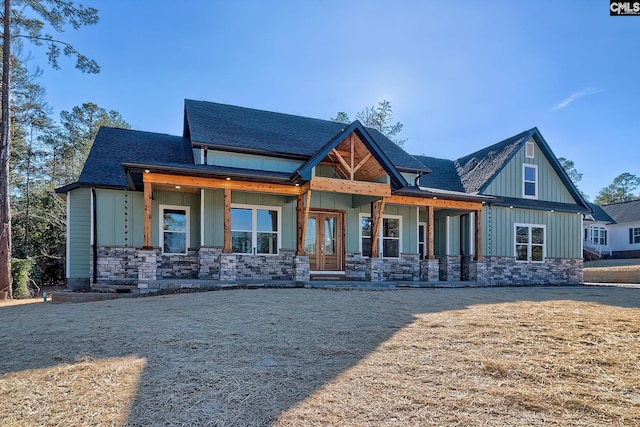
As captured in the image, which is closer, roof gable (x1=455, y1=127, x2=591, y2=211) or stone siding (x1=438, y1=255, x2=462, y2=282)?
stone siding (x1=438, y1=255, x2=462, y2=282)

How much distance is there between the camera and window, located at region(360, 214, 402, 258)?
13.8m

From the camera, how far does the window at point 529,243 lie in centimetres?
1548

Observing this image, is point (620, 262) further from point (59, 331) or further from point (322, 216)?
point (59, 331)

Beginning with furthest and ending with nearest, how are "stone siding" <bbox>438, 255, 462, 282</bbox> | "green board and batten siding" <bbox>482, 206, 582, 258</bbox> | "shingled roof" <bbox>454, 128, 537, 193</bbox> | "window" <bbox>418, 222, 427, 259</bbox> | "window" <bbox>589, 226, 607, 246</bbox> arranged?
"window" <bbox>589, 226, 607, 246</bbox>, "shingled roof" <bbox>454, 128, 537, 193</bbox>, "window" <bbox>418, 222, 427, 259</bbox>, "green board and batten siding" <bbox>482, 206, 582, 258</bbox>, "stone siding" <bbox>438, 255, 462, 282</bbox>

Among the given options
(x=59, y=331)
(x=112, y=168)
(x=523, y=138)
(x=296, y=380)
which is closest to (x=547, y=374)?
(x=296, y=380)

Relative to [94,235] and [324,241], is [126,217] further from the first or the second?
[324,241]

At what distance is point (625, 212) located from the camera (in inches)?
1223

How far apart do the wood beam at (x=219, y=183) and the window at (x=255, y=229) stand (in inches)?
60.2

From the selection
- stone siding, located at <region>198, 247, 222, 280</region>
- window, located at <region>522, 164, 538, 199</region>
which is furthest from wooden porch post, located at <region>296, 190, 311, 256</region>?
window, located at <region>522, 164, 538, 199</region>

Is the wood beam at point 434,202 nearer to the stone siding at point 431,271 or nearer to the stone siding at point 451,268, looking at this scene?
the stone siding at point 431,271

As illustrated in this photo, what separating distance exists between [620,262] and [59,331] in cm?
2981

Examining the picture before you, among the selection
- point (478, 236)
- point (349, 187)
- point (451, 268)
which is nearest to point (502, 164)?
point (478, 236)

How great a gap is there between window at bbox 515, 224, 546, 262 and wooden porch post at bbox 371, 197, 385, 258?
6.85 m

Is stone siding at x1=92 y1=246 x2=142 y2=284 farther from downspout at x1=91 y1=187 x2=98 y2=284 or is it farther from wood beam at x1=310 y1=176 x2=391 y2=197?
wood beam at x1=310 y1=176 x2=391 y2=197
